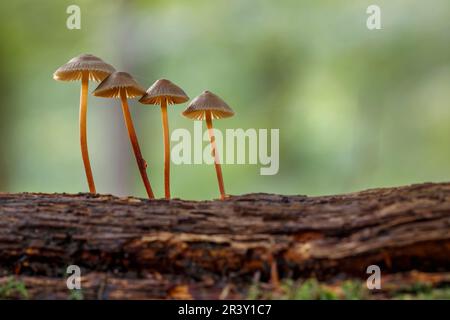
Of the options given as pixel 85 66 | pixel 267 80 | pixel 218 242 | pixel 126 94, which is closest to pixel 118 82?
pixel 85 66

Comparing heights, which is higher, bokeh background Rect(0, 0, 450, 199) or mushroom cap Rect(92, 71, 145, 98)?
bokeh background Rect(0, 0, 450, 199)

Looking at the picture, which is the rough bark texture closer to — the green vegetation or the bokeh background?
the green vegetation

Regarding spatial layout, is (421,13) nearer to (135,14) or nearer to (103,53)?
(135,14)

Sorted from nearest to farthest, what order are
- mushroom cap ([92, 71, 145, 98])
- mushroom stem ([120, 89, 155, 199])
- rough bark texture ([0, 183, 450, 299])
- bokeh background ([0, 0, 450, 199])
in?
rough bark texture ([0, 183, 450, 299]) → mushroom cap ([92, 71, 145, 98]) → mushroom stem ([120, 89, 155, 199]) → bokeh background ([0, 0, 450, 199])

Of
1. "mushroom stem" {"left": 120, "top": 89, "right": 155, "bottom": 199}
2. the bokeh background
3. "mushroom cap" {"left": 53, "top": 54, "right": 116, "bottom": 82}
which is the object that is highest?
the bokeh background

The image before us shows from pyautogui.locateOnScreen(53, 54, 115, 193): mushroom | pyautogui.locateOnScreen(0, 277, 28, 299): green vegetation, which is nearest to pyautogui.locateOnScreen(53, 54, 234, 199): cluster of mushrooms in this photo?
pyautogui.locateOnScreen(53, 54, 115, 193): mushroom

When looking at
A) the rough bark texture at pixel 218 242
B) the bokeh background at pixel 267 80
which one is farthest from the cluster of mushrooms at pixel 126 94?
the bokeh background at pixel 267 80

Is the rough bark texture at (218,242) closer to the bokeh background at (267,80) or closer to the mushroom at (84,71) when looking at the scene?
the mushroom at (84,71)
